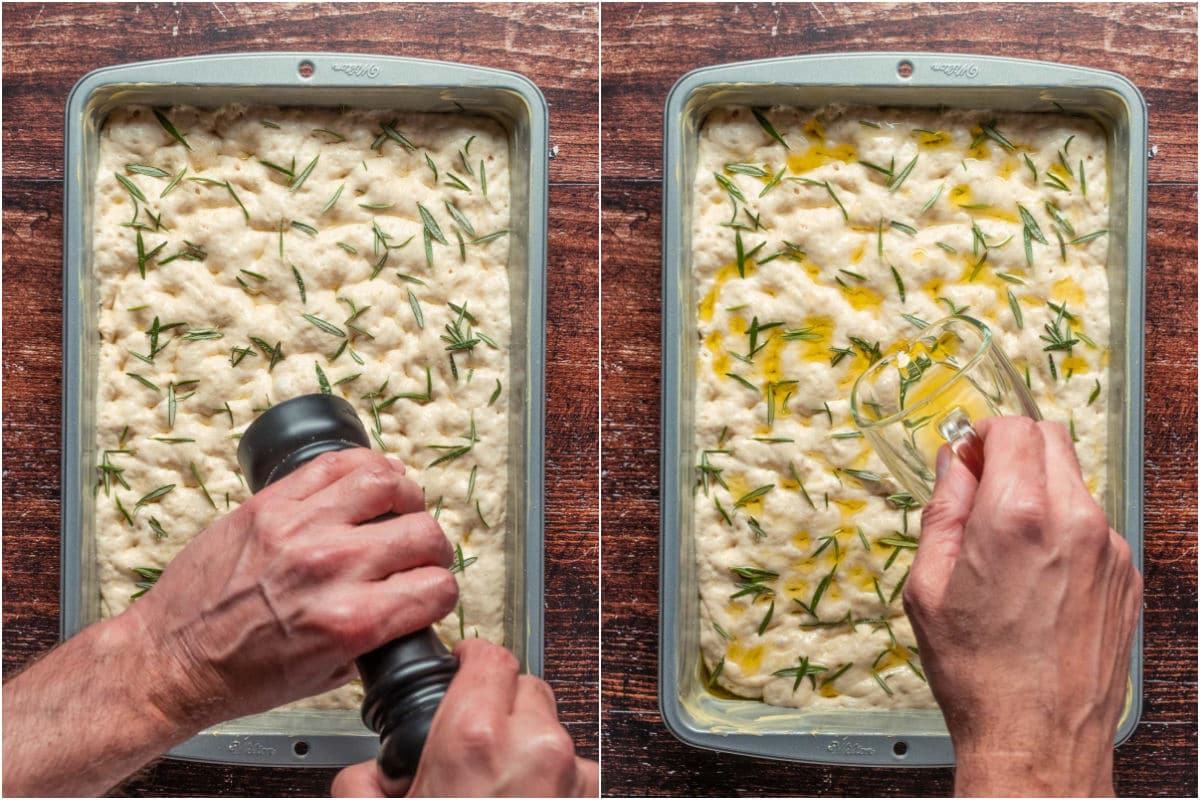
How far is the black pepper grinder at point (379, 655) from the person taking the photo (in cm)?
84

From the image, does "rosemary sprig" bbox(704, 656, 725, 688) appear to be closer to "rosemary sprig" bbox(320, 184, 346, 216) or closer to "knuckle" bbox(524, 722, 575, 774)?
"knuckle" bbox(524, 722, 575, 774)

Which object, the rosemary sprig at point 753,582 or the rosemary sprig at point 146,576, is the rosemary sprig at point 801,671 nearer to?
the rosemary sprig at point 753,582

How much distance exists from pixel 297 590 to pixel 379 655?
10 centimetres

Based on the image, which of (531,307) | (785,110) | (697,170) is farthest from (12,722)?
(785,110)

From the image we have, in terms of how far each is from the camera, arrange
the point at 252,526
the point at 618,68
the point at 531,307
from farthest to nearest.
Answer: the point at 618,68
the point at 531,307
the point at 252,526

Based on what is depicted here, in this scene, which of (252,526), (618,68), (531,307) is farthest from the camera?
(618,68)

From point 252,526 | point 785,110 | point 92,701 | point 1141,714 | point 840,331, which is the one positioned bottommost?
point 1141,714

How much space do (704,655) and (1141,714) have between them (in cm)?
56

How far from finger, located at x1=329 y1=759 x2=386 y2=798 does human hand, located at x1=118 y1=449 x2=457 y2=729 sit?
97 millimetres

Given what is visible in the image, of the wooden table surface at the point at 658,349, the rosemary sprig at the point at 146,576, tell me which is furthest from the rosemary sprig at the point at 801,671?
the rosemary sprig at the point at 146,576

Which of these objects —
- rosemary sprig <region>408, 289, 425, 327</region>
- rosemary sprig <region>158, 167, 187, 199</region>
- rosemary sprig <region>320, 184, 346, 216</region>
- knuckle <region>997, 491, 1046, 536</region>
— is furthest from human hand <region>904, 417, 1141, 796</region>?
rosemary sprig <region>158, 167, 187, 199</region>

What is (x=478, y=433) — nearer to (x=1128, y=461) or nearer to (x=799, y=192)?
(x=799, y=192)

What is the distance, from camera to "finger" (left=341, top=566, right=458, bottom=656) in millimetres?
896

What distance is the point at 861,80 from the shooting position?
48.1 inches
